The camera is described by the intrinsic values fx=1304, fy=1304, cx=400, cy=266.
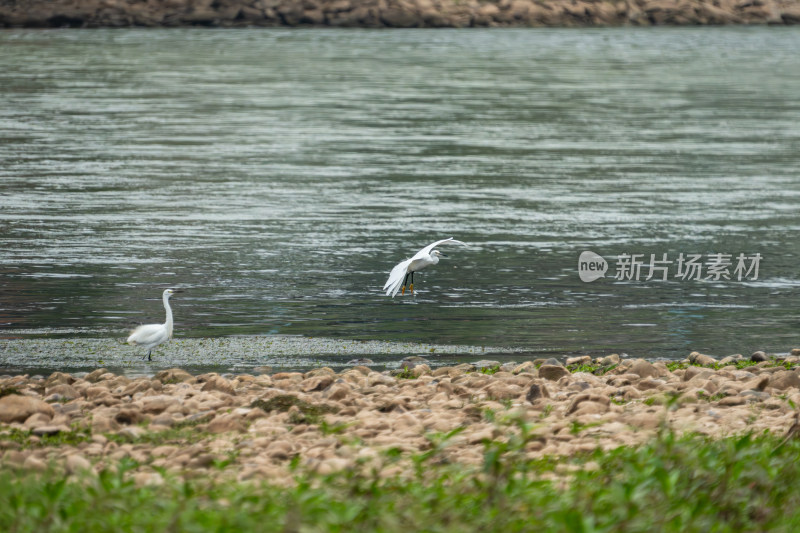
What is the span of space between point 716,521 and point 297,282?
27.3ft

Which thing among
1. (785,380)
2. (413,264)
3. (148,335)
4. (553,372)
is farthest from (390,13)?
(785,380)

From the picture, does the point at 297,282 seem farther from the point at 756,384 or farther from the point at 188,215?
the point at 756,384

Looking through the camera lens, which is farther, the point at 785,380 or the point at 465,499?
the point at 785,380

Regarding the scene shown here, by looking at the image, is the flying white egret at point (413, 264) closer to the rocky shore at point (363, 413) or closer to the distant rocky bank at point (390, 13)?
the rocky shore at point (363, 413)

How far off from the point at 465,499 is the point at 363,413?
7.95 feet

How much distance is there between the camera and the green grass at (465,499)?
5797mm

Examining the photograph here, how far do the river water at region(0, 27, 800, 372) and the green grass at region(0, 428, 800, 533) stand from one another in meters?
4.50

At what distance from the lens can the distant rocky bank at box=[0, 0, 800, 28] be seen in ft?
233

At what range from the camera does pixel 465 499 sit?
20.5 ft

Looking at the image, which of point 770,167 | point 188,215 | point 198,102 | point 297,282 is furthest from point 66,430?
point 198,102

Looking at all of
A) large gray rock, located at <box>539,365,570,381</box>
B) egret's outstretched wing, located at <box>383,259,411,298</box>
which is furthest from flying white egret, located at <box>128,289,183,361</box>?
large gray rock, located at <box>539,365,570,381</box>

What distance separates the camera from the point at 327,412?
853cm

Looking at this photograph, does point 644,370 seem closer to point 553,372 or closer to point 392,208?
point 553,372

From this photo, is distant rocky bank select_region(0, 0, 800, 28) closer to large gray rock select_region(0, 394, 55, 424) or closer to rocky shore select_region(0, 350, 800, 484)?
rocky shore select_region(0, 350, 800, 484)
